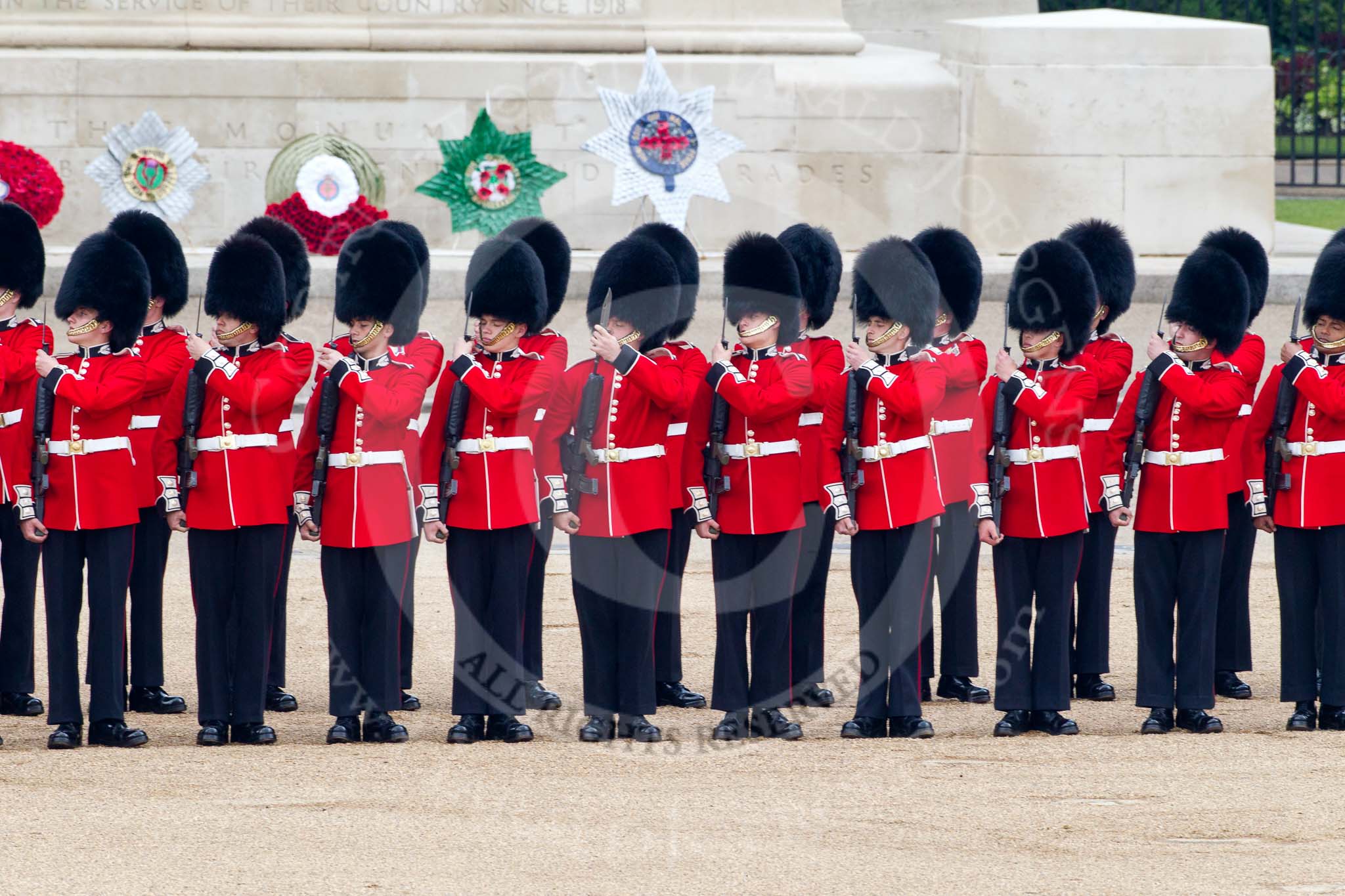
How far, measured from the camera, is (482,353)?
18.7 ft

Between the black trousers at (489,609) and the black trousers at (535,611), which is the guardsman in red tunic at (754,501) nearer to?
the black trousers at (489,609)

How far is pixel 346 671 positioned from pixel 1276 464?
2.72 meters

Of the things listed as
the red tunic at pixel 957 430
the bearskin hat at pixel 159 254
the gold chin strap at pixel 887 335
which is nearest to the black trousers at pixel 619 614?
the gold chin strap at pixel 887 335

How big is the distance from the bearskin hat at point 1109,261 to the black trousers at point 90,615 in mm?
3273

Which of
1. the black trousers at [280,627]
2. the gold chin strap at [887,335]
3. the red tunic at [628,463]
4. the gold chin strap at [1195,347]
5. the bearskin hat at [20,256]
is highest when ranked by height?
the bearskin hat at [20,256]

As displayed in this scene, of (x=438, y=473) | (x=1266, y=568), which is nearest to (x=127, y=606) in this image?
(x=438, y=473)

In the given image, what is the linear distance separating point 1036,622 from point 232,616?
227 centimetres

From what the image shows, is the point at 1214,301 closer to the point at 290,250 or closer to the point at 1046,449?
the point at 1046,449

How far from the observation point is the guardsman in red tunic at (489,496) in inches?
221

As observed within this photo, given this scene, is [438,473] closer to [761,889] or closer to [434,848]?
[434,848]

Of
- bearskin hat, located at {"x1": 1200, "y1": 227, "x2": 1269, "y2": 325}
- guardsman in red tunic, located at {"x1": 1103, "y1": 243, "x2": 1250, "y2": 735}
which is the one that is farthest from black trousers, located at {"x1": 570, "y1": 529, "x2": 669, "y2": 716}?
bearskin hat, located at {"x1": 1200, "y1": 227, "x2": 1269, "y2": 325}

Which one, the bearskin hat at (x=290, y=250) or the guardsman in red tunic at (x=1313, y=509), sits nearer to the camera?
the guardsman in red tunic at (x=1313, y=509)

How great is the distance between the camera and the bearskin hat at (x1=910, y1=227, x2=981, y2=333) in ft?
22.1

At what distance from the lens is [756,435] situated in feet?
18.8
